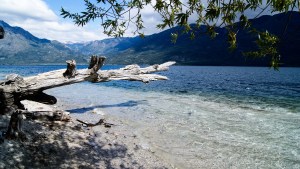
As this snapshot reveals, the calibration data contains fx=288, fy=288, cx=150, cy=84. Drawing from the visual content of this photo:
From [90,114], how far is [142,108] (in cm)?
580

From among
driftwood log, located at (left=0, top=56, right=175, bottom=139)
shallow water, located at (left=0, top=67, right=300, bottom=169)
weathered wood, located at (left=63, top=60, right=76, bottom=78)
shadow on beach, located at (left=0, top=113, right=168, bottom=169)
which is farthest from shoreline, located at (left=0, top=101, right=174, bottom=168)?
weathered wood, located at (left=63, top=60, right=76, bottom=78)

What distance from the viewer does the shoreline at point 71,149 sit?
27.9ft

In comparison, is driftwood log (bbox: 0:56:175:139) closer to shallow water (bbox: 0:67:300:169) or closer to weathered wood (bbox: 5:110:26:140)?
weathered wood (bbox: 5:110:26:140)

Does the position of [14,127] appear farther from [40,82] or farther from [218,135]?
[218,135]

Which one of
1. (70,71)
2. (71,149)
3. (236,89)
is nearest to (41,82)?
(70,71)

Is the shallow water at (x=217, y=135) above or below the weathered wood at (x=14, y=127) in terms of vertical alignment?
below

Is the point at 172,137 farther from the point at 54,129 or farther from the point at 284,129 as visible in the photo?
the point at 284,129

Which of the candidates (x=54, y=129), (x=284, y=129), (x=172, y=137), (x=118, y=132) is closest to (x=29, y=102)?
(x=54, y=129)

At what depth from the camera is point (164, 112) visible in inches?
951

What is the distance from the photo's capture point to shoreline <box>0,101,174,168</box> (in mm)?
8508

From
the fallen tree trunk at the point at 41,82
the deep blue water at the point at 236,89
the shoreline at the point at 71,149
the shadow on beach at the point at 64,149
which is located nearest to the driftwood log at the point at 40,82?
the fallen tree trunk at the point at 41,82

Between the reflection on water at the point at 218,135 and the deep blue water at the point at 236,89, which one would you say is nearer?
the reflection on water at the point at 218,135

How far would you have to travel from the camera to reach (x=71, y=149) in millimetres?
10711

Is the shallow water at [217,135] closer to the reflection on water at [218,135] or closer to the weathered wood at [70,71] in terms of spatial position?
the reflection on water at [218,135]
